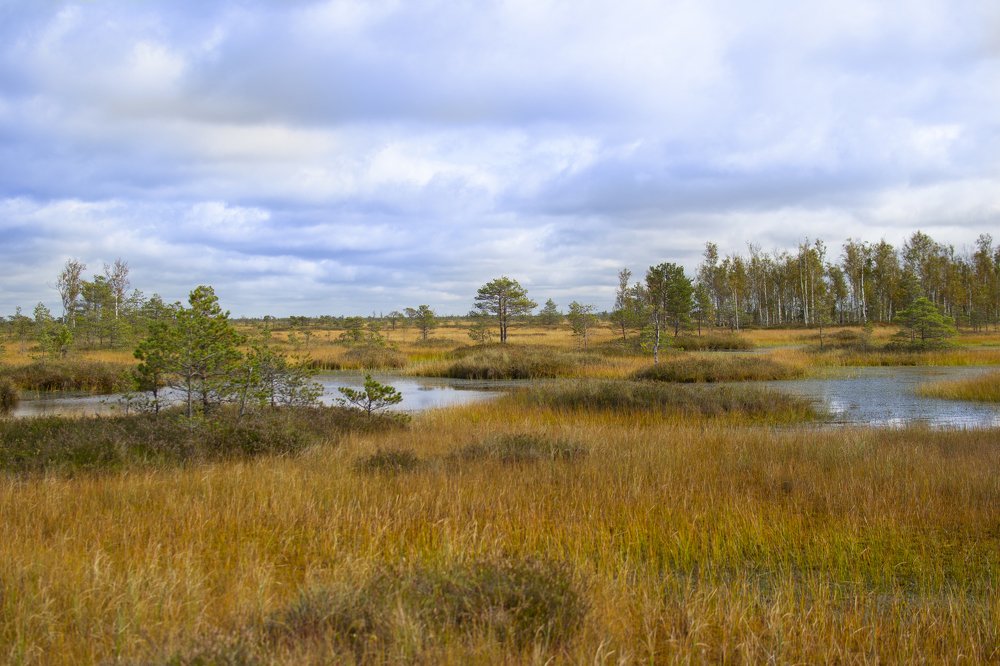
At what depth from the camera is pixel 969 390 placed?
18812 mm

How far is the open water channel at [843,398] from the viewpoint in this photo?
590 inches

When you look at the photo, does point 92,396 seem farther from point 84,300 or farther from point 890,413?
point 84,300

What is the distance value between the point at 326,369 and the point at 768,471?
3200 cm

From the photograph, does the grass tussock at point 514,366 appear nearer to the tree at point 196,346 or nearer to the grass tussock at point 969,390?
the grass tussock at point 969,390

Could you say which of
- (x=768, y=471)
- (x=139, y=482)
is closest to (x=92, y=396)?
(x=139, y=482)

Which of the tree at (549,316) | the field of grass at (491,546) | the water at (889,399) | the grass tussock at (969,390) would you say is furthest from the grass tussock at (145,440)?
the tree at (549,316)

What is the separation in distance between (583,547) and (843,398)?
1750 centimetres

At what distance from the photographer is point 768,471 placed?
7.57m

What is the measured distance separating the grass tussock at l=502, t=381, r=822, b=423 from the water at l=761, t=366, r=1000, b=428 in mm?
1235

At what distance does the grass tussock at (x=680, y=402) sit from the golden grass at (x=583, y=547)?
565 cm

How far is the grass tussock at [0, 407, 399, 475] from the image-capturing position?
7724 millimetres

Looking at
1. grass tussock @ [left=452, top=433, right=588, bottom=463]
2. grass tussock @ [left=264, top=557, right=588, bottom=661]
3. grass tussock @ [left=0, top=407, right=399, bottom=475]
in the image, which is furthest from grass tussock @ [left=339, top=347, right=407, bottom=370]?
grass tussock @ [left=264, top=557, right=588, bottom=661]

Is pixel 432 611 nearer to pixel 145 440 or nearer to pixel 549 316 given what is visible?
pixel 145 440

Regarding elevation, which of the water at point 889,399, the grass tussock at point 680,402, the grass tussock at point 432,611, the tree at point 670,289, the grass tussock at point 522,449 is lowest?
the water at point 889,399
